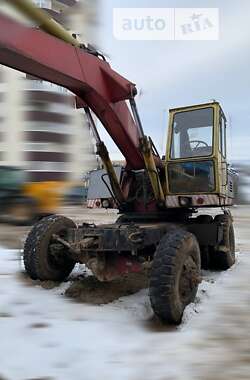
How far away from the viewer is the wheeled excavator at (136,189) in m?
5.64

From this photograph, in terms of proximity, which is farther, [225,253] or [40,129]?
[40,129]

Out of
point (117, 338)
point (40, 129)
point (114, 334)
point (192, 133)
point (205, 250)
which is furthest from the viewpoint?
point (40, 129)

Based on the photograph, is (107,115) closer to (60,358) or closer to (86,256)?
(86,256)

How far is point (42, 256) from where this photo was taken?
7.23 metres

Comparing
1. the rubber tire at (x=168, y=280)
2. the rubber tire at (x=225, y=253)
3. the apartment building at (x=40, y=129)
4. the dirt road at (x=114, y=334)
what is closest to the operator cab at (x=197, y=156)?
the rubber tire at (x=225, y=253)

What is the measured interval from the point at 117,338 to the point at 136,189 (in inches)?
129

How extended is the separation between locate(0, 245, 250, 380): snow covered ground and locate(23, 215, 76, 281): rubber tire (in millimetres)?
233

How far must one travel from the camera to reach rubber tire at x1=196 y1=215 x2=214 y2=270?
28.6 ft

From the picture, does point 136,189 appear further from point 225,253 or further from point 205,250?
point 225,253

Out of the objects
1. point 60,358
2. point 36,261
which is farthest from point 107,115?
point 60,358

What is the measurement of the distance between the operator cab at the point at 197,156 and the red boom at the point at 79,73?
65 centimetres

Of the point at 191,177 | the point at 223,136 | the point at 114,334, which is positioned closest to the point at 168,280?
the point at 114,334

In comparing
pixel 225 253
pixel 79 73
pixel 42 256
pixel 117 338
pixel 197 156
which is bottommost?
pixel 117 338

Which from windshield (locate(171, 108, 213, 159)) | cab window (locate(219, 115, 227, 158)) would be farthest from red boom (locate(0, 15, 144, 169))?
cab window (locate(219, 115, 227, 158))
